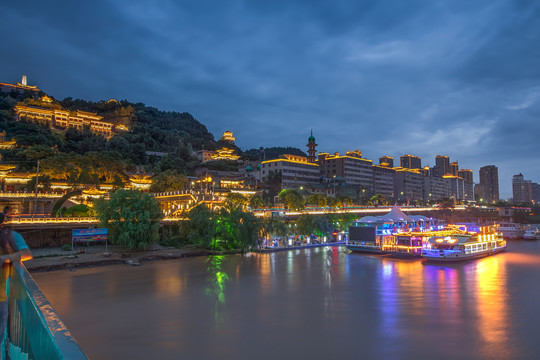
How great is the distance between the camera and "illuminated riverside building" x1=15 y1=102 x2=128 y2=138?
101294 millimetres

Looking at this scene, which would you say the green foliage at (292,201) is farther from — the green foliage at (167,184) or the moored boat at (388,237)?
the green foliage at (167,184)

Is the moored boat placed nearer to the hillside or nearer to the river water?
the river water

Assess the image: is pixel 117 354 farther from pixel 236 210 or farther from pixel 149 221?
pixel 236 210

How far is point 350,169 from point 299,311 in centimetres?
10733

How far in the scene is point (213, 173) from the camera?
98.2m

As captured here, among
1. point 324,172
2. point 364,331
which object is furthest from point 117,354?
point 324,172

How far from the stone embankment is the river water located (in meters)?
1.91

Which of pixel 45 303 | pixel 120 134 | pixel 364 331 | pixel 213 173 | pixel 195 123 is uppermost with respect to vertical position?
pixel 195 123

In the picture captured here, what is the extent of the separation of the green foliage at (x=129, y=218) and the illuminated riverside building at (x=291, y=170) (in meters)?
56.6

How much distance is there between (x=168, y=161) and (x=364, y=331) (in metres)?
85.9

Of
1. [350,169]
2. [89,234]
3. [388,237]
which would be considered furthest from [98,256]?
[350,169]

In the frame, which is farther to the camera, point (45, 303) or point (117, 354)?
point (117, 354)

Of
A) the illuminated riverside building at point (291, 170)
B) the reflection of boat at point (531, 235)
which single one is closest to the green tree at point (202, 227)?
the illuminated riverside building at point (291, 170)

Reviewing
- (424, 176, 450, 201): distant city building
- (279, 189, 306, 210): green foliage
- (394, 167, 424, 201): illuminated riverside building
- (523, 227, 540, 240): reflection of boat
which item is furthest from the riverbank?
(424, 176, 450, 201): distant city building
